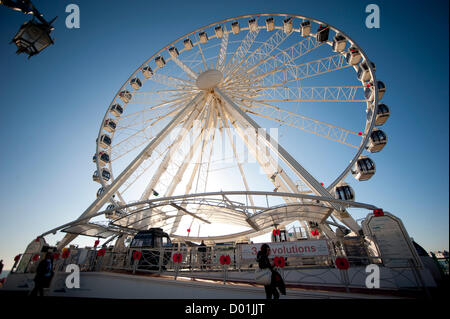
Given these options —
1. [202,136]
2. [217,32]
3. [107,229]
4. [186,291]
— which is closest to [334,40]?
[217,32]

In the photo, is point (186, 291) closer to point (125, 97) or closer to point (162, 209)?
point (162, 209)

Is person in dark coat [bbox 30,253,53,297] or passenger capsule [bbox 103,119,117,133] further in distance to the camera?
passenger capsule [bbox 103,119,117,133]

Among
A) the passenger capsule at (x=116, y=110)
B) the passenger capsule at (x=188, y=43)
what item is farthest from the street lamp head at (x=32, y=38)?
the passenger capsule at (x=188, y=43)

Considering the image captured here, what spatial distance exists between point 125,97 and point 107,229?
12.3 metres

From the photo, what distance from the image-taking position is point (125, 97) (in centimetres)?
1917

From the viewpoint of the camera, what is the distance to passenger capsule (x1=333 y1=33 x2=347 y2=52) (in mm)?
14688

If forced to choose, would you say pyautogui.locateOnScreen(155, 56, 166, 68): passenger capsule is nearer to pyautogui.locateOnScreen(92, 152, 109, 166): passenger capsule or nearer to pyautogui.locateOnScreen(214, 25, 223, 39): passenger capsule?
pyautogui.locateOnScreen(214, 25, 223, 39): passenger capsule

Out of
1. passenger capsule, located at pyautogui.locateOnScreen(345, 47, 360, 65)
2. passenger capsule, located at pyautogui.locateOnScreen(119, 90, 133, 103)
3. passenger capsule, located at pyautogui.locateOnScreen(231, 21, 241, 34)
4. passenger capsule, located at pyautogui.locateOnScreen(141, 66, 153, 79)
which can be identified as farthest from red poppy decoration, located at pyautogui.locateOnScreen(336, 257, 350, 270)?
passenger capsule, located at pyautogui.locateOnScreen(141, 66, 153, 79)

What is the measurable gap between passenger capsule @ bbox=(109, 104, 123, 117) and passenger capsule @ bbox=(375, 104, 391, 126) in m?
21.2

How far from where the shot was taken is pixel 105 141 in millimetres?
17641

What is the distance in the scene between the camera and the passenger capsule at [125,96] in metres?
19.1

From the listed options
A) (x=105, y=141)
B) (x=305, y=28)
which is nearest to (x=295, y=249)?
(x=305, y=28)

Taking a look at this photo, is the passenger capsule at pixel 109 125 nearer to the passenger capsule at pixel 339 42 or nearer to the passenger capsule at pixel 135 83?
the passenger capsule at pixel 135 83

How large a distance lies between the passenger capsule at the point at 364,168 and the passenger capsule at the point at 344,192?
1485 millimetres
